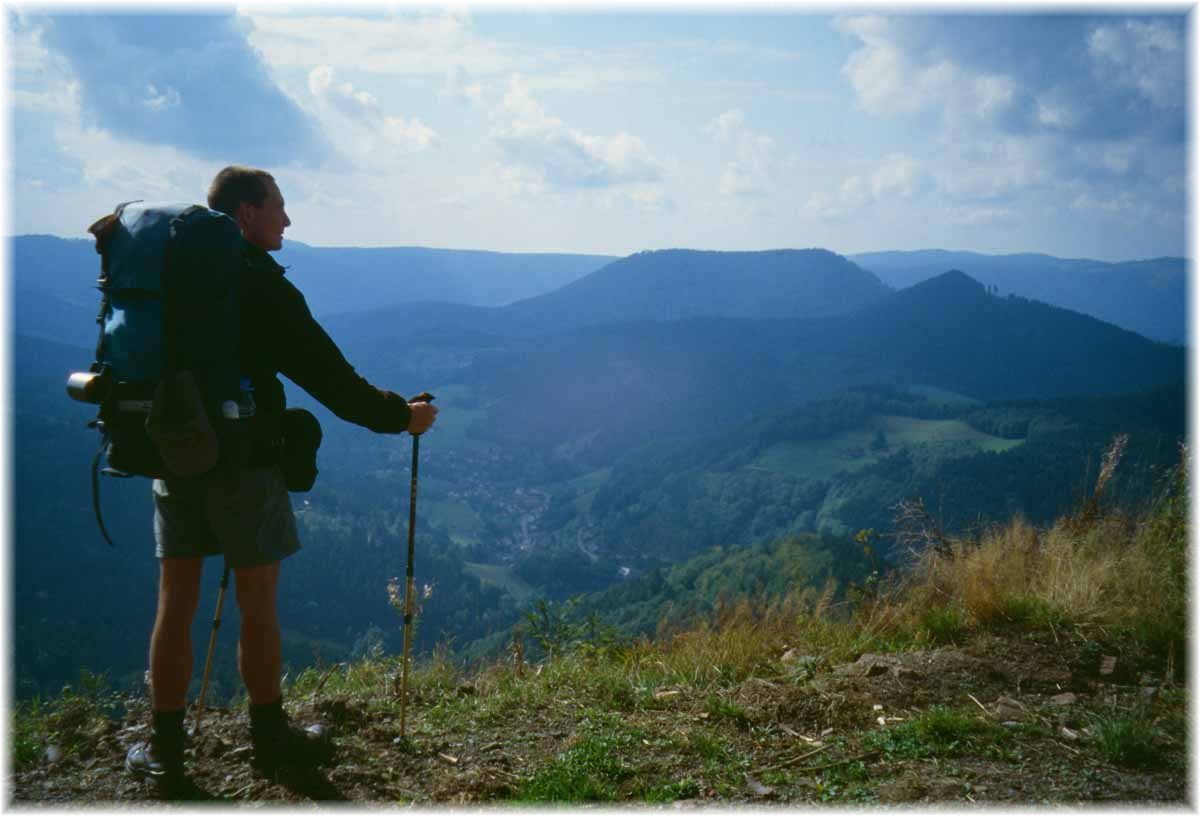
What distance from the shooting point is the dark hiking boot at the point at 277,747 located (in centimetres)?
322

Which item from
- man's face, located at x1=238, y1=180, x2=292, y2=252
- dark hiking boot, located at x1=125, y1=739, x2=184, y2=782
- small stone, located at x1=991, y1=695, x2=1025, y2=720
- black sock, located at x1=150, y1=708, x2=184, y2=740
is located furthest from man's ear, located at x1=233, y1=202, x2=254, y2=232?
small stone, located at x1=991, y1=695, x2=1025, y2=720

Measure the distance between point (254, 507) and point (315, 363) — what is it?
0.59 m

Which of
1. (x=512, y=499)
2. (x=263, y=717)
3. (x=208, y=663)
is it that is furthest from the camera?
(x=512, y=499)

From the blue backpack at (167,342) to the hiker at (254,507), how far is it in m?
0.13

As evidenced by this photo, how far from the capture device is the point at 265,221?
3.21m

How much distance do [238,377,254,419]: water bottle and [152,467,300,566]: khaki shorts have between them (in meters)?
0.21

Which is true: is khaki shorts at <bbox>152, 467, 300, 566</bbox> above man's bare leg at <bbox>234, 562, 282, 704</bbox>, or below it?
above

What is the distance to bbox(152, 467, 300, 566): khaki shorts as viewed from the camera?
3006 mm

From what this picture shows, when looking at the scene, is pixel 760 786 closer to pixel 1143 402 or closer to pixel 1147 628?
pixel 1147 628

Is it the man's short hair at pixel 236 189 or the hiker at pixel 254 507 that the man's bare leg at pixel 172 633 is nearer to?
the hiker at pixel 254 507

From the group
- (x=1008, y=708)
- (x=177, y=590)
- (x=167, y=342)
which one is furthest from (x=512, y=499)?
(x=167, y=342)

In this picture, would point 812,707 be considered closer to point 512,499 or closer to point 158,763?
point 158,763

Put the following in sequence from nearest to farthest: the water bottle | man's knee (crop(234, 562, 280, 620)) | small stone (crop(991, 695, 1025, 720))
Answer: the water bottle, man's knee (crop(234, 562, 280, 620)), small stone (crop(991, 695, 1025, 720))

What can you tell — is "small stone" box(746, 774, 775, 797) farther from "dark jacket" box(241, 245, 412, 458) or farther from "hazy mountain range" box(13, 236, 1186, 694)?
"hazy mountain range" box(13, 236, 1186, 694)
